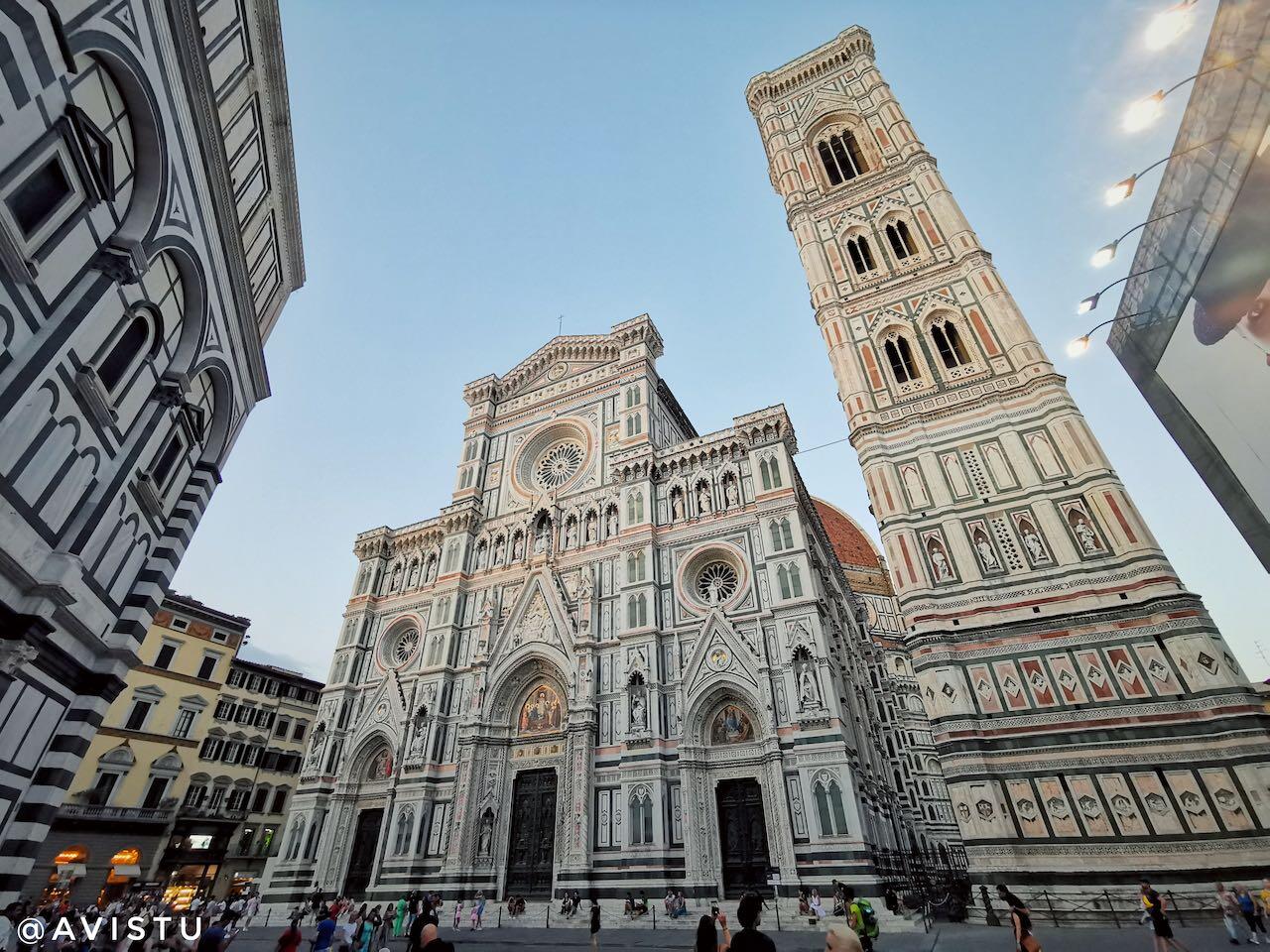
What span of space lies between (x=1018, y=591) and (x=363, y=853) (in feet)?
82.9

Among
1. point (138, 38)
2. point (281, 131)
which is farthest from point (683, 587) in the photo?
point (138, 38)

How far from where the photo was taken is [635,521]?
24.7 meters

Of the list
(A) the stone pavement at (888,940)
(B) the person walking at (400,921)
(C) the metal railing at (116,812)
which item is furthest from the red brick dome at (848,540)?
(C) the metal railing at (116,812)

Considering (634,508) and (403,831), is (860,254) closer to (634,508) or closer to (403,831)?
(634,508)

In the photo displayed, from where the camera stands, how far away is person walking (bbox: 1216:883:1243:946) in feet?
33.6

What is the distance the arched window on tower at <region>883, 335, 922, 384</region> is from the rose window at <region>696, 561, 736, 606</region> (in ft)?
31.6

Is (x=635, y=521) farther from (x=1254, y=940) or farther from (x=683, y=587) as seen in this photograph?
(x=1254, y=940)

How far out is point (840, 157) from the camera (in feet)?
99.1

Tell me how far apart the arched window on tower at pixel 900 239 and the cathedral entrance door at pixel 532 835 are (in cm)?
2519

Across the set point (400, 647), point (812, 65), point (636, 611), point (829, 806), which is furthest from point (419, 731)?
point (812, 65)

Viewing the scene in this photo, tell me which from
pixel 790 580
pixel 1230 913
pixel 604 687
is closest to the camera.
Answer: pixel 1230 913

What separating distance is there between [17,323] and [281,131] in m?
8.06

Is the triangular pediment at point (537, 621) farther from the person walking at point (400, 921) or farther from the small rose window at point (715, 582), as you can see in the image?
the person walking at point (400, 921)

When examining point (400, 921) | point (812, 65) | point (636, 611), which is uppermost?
point (812, 65)
